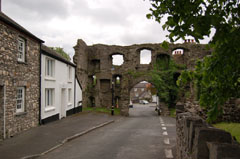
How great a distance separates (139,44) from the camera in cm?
3014

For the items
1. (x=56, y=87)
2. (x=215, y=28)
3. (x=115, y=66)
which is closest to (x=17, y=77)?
(x=56, y=87)

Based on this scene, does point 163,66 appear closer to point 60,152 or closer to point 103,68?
point 103,68

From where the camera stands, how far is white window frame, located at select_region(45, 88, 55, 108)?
54.6ft

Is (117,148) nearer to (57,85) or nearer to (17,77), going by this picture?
(17,77)

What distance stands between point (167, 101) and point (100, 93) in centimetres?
1017

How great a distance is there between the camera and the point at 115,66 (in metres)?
32.0

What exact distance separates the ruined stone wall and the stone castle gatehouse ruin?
1336 cm

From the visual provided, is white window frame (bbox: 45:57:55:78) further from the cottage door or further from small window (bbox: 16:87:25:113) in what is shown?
small window (bbox: 16:87:25:113)

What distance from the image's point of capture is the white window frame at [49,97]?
1663 cm

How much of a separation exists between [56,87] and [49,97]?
4.04 feet

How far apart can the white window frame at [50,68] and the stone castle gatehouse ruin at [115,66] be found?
31.7 ft

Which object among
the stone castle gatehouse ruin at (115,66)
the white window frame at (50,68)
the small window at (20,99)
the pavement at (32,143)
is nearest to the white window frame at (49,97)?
the white window frame at (50,68)

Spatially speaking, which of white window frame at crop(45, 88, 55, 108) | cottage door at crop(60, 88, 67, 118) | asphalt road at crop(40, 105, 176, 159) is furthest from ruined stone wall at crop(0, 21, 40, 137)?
cottage door at crop(60, 88, 67, 118)

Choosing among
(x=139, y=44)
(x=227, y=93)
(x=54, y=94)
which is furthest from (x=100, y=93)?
(x=227, y=93)
